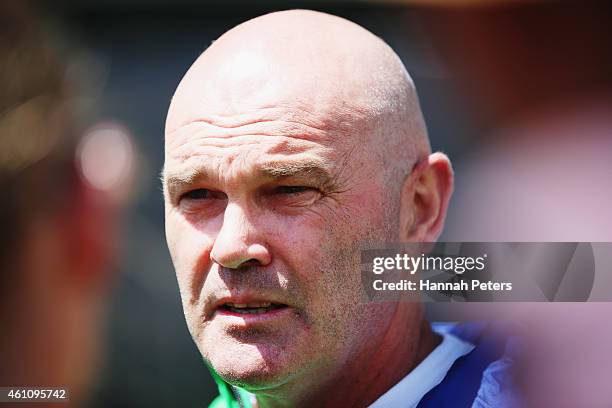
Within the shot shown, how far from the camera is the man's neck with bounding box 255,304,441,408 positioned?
1228 millimetres

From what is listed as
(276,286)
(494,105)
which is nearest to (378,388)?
(276,286)

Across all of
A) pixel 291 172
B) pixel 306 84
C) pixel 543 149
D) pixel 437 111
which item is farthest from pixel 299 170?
pixel 437 111

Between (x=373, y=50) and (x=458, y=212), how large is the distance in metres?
0.61

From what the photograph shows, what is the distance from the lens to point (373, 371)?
1.28 meters

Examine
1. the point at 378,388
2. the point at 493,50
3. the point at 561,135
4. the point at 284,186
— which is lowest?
the point at 378,388

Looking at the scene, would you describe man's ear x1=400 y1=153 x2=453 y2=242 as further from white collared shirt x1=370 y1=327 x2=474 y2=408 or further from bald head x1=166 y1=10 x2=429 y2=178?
white collared shirt x1=370 y1=327 x2=474 y2=408

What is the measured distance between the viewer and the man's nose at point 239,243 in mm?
1117

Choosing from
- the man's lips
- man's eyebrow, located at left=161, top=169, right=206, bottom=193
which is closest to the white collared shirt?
the man's lips

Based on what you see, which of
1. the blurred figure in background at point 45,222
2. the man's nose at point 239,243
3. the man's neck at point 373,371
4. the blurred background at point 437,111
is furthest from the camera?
the blurred figure in background at point 45,222

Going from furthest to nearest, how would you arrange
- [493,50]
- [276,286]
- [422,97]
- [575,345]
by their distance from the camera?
[422,97] < [493,50] < [575,345] < [276,286]

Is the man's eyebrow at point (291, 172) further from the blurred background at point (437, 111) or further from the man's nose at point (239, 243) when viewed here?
the blurred background at point (437, 111)

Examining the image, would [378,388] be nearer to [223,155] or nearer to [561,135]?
[223,155]

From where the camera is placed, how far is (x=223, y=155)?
118 centimetres

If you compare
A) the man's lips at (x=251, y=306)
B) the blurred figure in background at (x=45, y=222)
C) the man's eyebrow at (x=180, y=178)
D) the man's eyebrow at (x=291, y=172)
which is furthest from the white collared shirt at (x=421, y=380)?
the blurred figure in background at (x=45, y=222)
